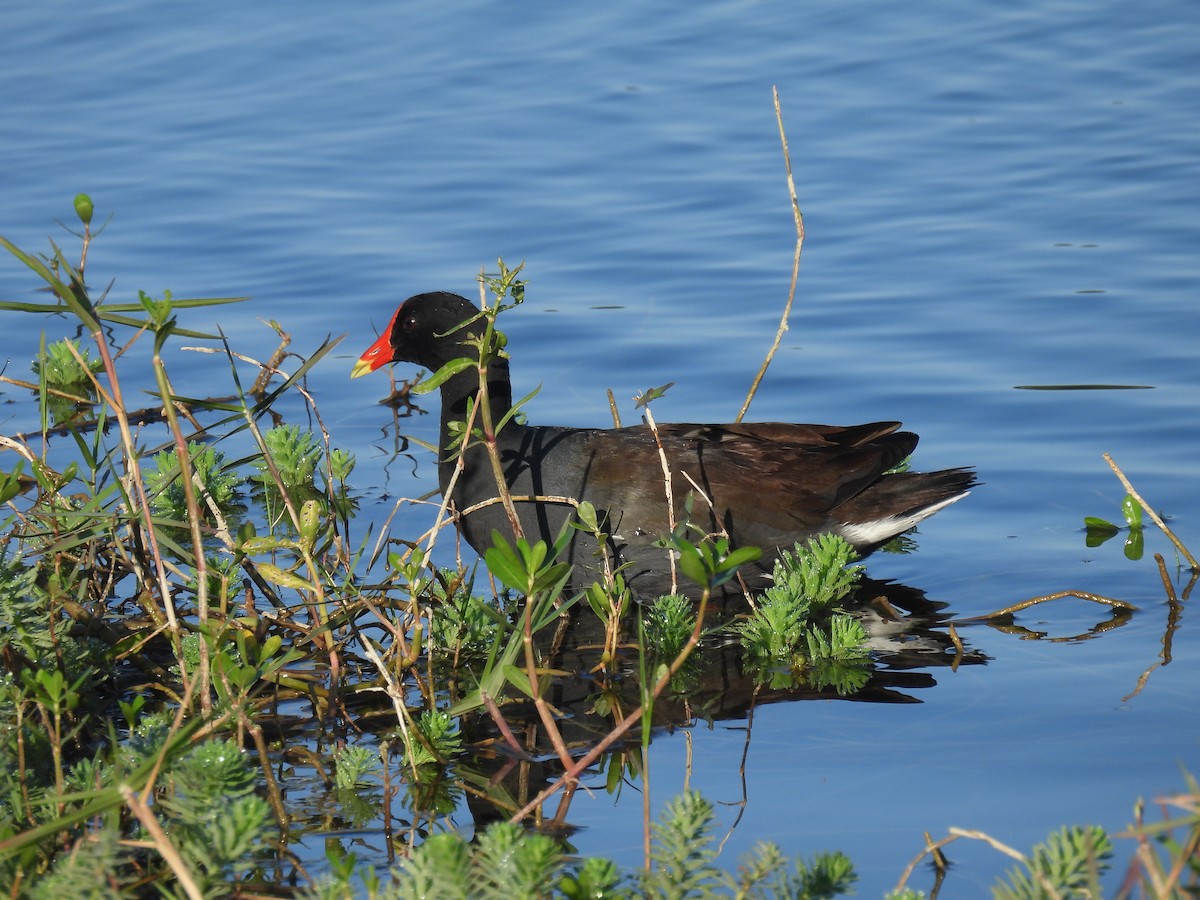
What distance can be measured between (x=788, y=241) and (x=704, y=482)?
11.3 feet

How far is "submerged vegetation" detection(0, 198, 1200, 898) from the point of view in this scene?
109 inches

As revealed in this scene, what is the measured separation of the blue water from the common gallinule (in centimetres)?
29

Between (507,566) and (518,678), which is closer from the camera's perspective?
(507,566)

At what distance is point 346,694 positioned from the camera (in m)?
4.23

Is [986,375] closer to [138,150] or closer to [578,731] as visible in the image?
[578,731]

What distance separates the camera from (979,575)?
210 inches

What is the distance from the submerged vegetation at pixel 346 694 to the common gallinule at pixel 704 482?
0.71 feet

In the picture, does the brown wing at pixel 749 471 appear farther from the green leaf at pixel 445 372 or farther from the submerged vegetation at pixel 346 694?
the green leaf at pixel 445 372

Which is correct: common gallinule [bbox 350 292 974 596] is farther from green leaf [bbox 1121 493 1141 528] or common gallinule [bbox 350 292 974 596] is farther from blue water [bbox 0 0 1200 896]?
green leaf [bbox 1121 493 1141 528]

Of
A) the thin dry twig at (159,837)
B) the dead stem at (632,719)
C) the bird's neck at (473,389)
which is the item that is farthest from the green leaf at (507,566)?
the bird's neck at (473,389)

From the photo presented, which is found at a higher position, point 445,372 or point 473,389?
point 445,372

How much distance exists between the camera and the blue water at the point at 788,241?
163 inches

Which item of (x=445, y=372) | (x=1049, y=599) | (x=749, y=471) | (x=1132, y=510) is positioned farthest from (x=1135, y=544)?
(x=445, y=372)

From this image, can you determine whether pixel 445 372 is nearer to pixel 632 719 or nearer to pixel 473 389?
pixel 632 719
